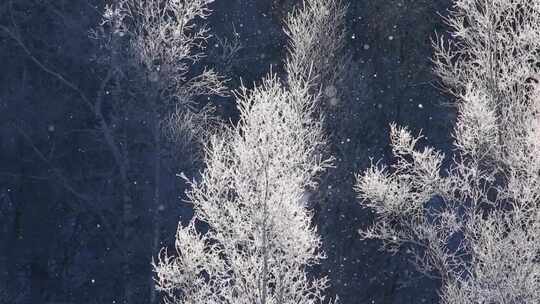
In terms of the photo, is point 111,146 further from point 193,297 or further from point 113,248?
point 193,297

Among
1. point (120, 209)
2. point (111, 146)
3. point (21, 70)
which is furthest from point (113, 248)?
point (21, 70)

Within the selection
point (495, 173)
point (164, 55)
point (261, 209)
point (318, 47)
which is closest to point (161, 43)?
point (164, 55)

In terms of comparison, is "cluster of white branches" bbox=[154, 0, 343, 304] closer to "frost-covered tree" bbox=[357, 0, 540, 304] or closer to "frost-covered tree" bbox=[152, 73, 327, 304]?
"frost-covered tree" bbox=[152, 73, 327, 304]

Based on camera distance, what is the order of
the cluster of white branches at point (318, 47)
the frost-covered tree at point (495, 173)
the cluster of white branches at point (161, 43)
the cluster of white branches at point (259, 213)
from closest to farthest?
1. the cluster of white branches at point (259, 213)
2. the frost-covered tree at point (495, 173)
3. the cluster of white branches at point (318, 47)
4. the cluster of white branches at point (161, 43)

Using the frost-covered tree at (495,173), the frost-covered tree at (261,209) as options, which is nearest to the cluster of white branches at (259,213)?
the frost-covered tree at (261,209)

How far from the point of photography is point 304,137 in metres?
16.3

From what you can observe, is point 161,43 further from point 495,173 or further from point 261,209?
point 261,209

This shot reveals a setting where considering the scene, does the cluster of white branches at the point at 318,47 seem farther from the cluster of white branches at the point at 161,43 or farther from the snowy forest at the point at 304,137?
the cluster of white branches at the point at 161,43

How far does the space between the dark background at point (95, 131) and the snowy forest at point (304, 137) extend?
1.7 inches

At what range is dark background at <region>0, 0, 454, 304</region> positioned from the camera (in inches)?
874

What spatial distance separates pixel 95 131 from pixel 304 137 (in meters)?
7.96

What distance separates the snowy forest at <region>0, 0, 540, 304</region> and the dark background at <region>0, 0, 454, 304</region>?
0.14 feet

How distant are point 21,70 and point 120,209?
13.9ft

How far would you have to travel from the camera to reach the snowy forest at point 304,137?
16.6m
